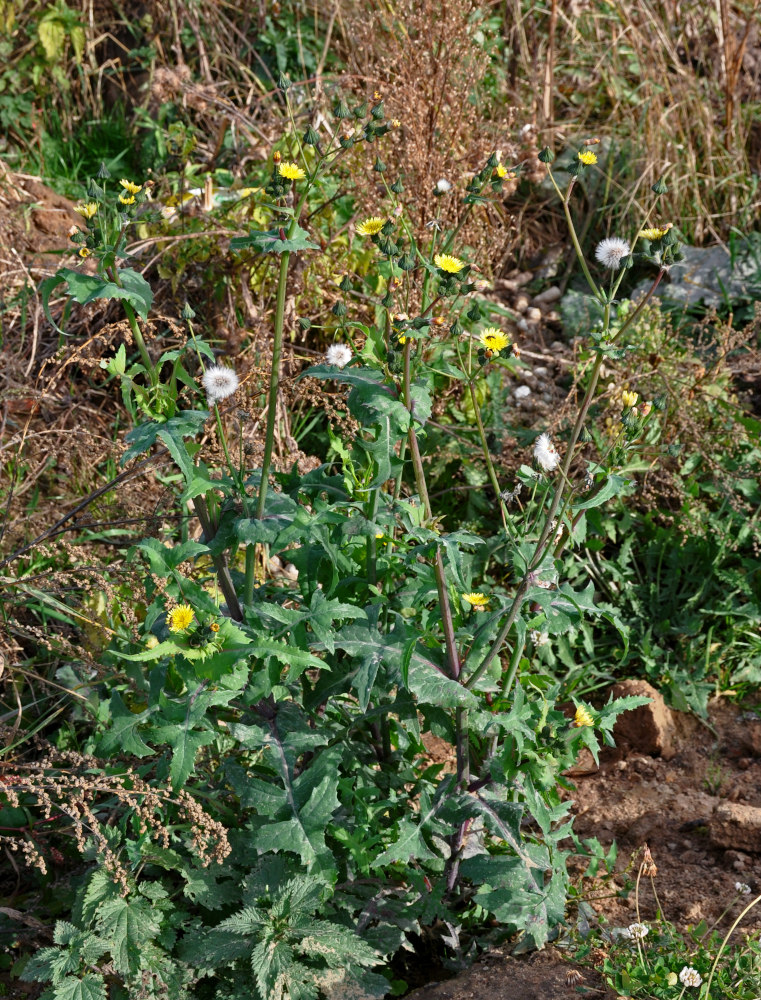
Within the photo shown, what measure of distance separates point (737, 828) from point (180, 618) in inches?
61.8

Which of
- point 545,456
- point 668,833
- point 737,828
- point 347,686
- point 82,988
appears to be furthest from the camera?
point 668,833

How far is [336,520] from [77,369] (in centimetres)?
211

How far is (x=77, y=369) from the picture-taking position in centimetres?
373

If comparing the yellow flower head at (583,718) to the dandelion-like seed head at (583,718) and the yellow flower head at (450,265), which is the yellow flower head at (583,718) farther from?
the yellow flower head at (450,265)

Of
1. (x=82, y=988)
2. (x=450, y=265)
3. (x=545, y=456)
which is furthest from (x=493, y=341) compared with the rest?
(x=82, y=988)

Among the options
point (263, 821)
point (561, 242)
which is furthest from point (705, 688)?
point (561, 242)

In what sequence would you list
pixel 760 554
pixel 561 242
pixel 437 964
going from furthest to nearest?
pixel 561 242 < pixel 760 554 < pixel 437 964

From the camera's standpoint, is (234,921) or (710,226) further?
(710,226)

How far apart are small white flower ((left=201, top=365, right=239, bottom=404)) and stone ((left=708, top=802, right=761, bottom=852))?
5.49 ft

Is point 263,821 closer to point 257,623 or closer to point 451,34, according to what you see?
point 257,623

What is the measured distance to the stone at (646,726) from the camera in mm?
2908

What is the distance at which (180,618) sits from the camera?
189cm

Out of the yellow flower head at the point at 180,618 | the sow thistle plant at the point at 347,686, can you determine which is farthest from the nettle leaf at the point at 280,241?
the yellow flower head at the point at 180,618

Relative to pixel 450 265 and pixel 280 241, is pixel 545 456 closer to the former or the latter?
pixel 450 265
